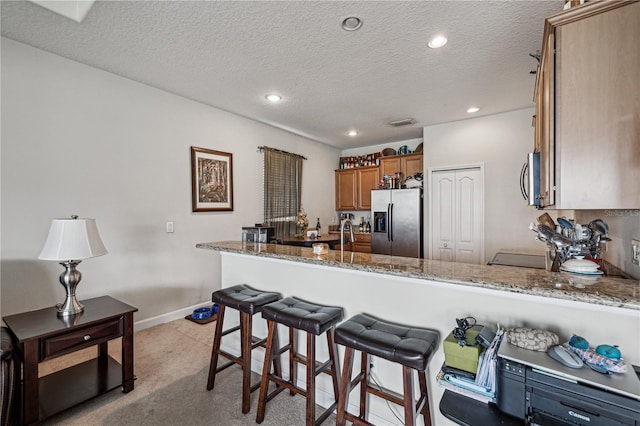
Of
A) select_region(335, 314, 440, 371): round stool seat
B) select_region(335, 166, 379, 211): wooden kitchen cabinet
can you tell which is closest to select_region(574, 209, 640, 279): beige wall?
select_region(335, 314, 440, 371): round stool seat

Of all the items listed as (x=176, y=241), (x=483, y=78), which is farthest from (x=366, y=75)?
(x=176, y=241)

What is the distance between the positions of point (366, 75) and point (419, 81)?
587 millimetres

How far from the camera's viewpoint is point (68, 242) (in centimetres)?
192

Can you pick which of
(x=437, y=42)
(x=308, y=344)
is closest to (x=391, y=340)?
(x=308, y=344)

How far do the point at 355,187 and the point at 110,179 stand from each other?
408cm

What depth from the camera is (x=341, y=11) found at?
1.98 metres

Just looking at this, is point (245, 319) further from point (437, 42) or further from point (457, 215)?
point (457, 215)

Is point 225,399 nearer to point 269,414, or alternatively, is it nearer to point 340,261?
point 269,414

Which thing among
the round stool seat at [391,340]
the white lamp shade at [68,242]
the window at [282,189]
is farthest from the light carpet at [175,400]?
the window at [282,189]

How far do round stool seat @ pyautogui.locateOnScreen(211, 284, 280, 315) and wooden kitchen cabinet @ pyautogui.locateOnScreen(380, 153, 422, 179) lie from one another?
149 inches

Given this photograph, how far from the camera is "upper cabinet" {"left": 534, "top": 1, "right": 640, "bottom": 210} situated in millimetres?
1193

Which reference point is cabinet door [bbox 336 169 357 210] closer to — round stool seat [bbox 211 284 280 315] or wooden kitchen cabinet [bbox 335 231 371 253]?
wooden kitchen cabinet [bbox 335 231 371 253]

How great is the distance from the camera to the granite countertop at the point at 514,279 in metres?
1.07

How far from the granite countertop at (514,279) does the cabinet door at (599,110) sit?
13.1 inches
